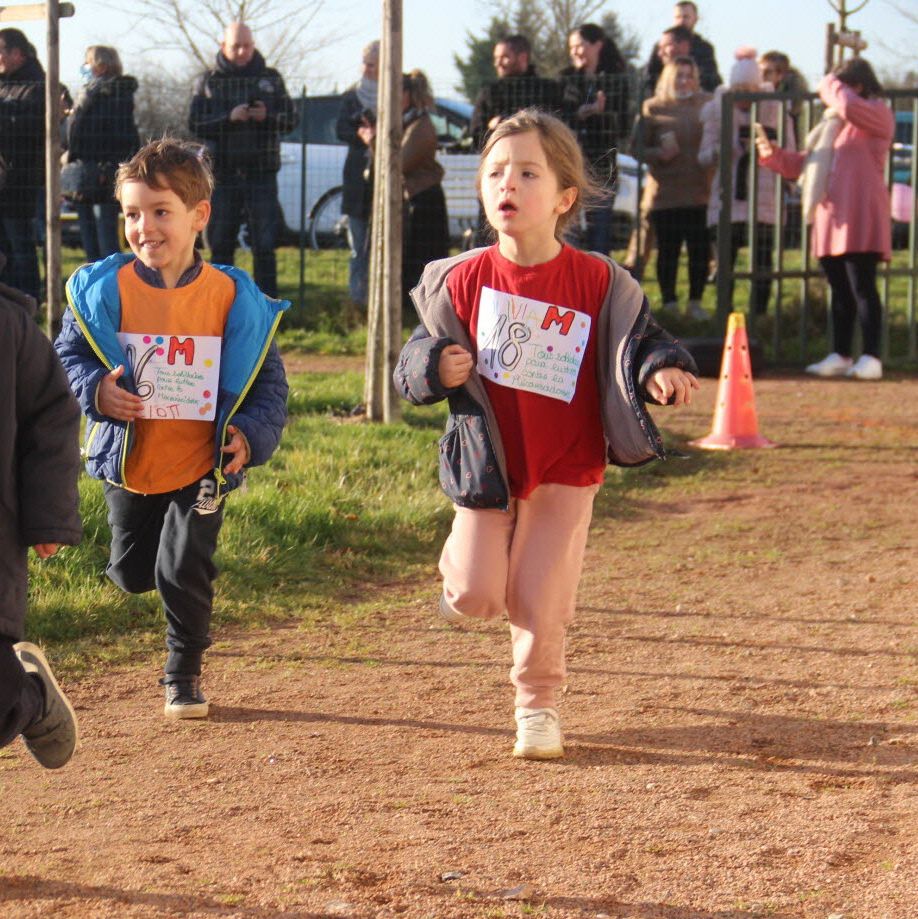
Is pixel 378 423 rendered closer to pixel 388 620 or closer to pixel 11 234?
pixel 388 620

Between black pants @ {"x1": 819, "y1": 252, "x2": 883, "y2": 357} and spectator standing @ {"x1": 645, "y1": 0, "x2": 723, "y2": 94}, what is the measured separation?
2.54 metres

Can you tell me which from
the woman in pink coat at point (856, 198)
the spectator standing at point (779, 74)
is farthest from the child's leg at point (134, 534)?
the spectator standing at point (779, 74)

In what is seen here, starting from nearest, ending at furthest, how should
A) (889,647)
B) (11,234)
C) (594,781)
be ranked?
(594,781)
(889,647)
(11,234)

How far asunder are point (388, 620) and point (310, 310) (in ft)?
28.8

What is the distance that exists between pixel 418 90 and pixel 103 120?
245 cm

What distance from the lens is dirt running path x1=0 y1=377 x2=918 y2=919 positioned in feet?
11.6

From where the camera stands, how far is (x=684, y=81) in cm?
1334

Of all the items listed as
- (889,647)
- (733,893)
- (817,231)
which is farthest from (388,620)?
(817,231)

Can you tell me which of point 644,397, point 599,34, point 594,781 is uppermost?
point 599,34

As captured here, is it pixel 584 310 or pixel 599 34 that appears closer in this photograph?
pixel 584 310

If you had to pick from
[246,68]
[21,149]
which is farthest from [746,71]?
[21,149]

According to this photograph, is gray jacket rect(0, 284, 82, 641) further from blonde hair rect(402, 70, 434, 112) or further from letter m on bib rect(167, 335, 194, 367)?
blonde hair rect(402, 70, 434, 112)

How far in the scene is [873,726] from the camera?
4.81 m

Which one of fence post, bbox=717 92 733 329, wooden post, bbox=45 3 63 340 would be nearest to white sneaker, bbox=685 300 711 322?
fence post, bbox=717 92 733 329
